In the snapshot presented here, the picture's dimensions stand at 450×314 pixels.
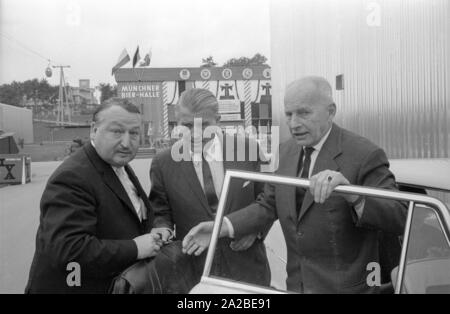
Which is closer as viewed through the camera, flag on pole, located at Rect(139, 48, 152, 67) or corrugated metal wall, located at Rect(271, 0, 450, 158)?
corrugated metal wall, located at Rect(271, 0, 450, 158)

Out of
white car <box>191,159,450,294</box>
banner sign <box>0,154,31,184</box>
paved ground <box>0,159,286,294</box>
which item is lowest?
paved ground <box>0,159,286,294</box>

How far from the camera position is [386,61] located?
20.3 ft

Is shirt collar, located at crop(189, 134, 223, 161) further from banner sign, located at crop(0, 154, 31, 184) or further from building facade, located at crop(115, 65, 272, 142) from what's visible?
building facade, located at crop(115, 65, 272, 142)

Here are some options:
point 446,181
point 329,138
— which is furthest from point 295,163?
point 446,181

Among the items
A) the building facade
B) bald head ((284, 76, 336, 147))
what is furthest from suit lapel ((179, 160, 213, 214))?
the building facade

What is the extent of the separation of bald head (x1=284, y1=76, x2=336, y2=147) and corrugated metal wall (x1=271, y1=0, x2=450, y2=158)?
3974 mm

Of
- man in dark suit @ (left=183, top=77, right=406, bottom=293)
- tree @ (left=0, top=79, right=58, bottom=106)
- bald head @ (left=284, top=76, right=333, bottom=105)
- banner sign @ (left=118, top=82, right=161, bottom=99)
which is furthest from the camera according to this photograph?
tree @ (left=0, top=79, right=58, bottom=106)

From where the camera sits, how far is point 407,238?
5.09 ft

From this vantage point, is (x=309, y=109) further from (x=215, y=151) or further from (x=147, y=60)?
(x=147, y=60)

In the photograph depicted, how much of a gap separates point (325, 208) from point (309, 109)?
0.41 meters

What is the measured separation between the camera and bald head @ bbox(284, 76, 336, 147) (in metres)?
1.96

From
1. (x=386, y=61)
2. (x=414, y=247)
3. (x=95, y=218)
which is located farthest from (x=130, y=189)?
(x=386, y=61)

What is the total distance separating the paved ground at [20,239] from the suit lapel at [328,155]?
0.41 metres
